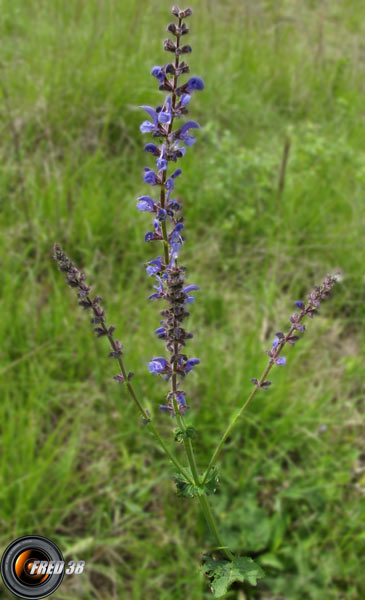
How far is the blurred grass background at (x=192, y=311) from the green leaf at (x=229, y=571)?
1.01 metres

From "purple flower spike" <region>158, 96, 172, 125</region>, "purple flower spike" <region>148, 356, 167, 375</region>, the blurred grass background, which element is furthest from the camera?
the blurred grass background

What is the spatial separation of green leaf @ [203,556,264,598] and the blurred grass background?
3.30 feet

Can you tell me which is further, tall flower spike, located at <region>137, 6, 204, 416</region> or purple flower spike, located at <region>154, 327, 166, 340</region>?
purple flower spike, located at <region>154, 327, 166, 340</region>

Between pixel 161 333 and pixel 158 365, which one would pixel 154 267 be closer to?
pixel 161 333

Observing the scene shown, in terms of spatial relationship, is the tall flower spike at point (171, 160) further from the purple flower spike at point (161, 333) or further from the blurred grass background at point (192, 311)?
the blurred grass background at point (192, 311)

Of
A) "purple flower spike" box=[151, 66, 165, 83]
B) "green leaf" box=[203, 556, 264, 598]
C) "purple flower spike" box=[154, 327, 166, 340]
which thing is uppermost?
"purple flower spike" box=[151, 66, 165, 83]

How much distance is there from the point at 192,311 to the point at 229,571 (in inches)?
86.7

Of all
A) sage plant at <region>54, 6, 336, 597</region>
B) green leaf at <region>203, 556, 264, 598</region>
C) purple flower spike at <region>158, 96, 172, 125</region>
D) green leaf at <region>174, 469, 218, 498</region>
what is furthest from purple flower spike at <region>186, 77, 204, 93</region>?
green leaf at <region>203, 556, 264, 598</region>

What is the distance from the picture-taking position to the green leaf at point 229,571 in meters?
1.56

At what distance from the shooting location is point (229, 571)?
63.4 inches

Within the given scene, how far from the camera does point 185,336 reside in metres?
1.36

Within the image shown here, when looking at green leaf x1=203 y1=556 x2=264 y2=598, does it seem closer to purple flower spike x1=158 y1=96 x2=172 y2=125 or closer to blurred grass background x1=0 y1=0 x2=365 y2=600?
blurred grass background x1=0 y1=0 x2=365 y2=600

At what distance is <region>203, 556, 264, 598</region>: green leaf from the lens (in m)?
1.56

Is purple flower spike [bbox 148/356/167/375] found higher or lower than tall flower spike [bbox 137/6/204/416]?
lower
